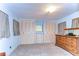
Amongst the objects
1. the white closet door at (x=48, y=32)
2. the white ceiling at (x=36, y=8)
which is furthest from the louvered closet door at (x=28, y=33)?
the white ceiling at (x=36, y=8)

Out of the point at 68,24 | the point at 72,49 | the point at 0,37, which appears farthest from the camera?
the point at 68,24

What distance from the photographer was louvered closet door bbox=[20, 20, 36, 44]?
6.47m

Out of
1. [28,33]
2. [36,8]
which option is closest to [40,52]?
[36,8]

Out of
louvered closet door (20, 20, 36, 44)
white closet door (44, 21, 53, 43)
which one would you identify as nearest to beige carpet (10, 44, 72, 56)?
white closet door (44, 21, 53, 43)

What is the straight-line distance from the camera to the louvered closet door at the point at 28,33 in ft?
21.2

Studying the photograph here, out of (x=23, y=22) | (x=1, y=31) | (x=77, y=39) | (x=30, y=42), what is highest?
(x=23, y=22)

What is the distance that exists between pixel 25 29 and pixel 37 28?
68 cm

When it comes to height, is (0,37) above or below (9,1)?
below

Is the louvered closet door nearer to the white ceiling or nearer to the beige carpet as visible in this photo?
the beige carpet

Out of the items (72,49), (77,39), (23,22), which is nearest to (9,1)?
(77,39)

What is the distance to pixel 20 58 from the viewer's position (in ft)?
4.85

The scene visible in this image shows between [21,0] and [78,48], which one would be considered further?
[78,48]

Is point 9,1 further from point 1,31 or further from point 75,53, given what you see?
point 75,53

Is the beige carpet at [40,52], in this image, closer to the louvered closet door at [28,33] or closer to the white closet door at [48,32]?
the white closet door at [48,32]
